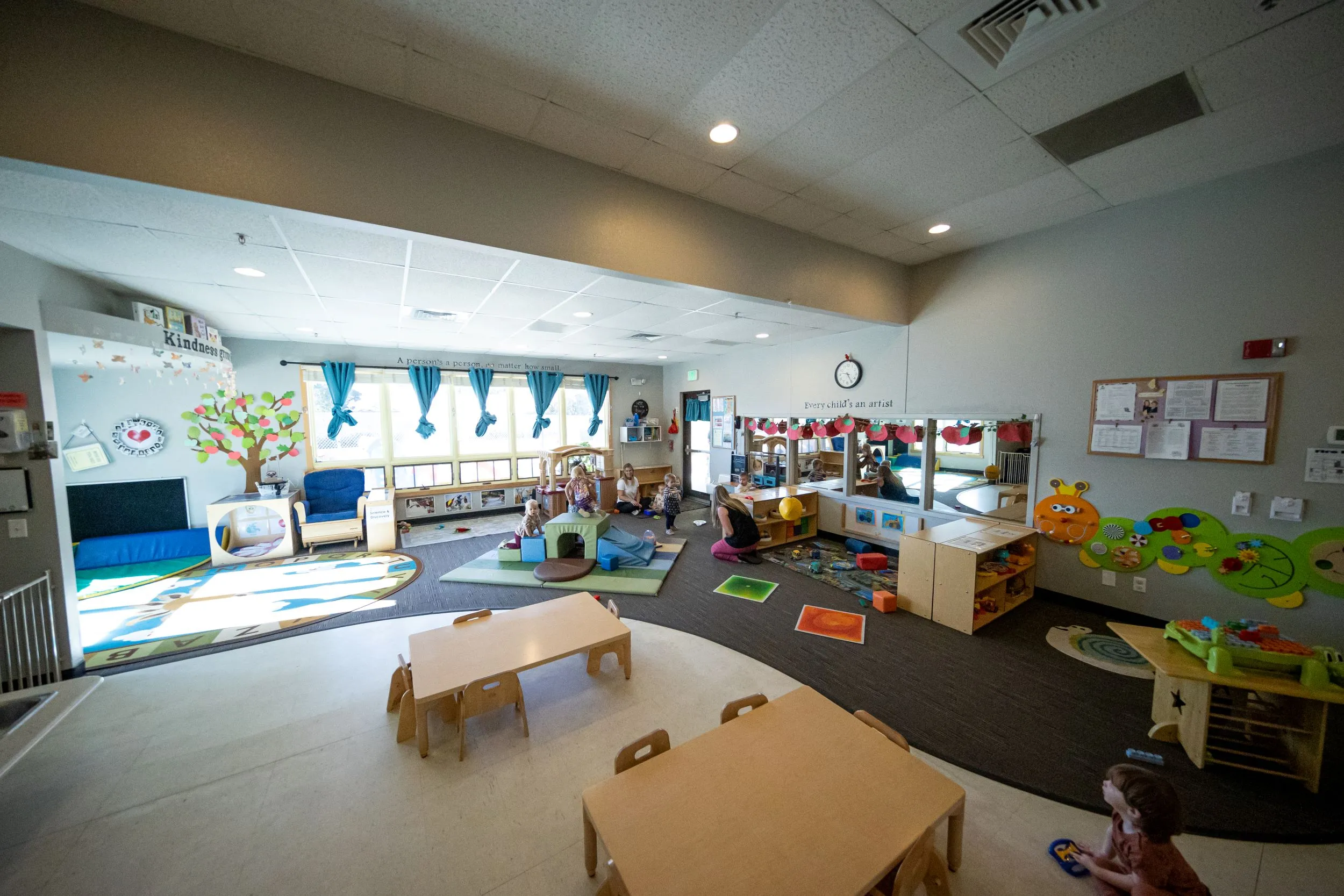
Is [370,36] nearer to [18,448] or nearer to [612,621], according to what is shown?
[612,621]

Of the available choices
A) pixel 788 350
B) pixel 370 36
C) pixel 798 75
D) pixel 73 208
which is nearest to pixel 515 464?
pixel 788 350

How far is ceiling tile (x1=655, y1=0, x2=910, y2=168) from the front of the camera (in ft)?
5.21

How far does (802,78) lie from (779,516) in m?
4.57

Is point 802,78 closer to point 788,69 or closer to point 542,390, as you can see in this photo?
point 788,69

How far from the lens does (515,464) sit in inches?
301

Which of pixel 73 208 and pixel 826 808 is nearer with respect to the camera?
pixel 826 808

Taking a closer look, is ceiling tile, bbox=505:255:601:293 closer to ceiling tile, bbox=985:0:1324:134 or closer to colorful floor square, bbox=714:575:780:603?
ceiling tile, bbox=985:0:1324:134

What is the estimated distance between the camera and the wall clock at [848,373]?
5.20m

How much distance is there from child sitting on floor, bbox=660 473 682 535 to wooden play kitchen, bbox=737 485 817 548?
3.33ft

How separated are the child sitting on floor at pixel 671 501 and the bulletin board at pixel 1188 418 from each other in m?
4.43

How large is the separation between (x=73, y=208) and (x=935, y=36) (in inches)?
167

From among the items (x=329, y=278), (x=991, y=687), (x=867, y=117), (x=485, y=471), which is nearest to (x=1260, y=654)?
(x=991, y=687)

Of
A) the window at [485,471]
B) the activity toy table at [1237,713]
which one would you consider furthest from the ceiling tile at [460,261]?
the window at [485,471]

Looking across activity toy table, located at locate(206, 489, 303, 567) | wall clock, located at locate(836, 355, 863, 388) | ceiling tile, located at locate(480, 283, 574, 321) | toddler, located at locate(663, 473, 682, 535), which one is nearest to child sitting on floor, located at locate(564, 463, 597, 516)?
toddler, located at locate(663, 473, 682, 535)
